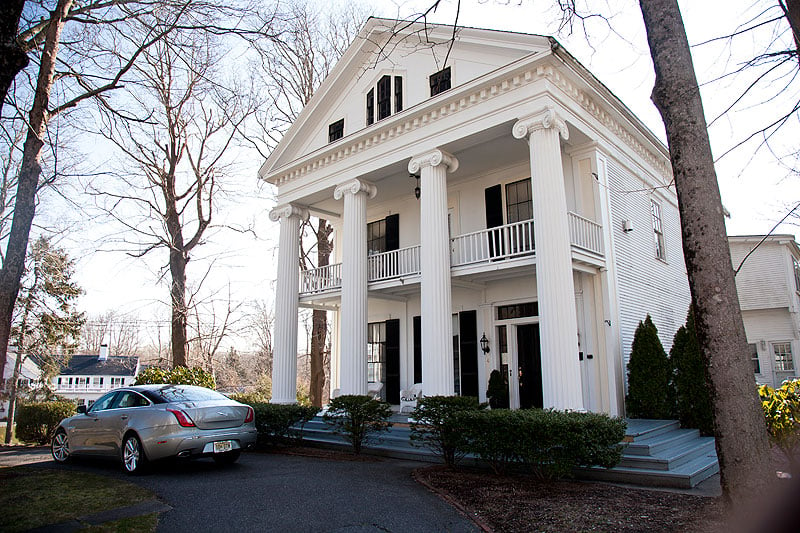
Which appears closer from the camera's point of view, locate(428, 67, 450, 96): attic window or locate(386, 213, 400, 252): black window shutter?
locate(428, 67, 450, 96): attic window

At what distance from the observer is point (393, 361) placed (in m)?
15.6

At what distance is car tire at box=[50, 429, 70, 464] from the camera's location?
30.3 ft

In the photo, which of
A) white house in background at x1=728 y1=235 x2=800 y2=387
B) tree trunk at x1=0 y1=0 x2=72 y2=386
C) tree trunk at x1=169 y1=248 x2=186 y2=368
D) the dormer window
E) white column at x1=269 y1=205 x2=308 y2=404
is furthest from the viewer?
white house in background at x1=728 y1=235 x2=800 y2=387

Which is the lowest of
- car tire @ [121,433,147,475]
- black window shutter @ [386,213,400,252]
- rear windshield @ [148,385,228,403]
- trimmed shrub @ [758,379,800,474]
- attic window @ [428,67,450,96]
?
car tire @ [121,433,147,475]

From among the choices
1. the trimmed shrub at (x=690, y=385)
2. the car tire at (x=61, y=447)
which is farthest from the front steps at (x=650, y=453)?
the car tire at (x=61, y=447)

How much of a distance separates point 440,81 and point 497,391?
24.8 ft

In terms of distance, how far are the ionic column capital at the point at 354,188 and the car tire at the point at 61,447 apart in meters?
8.34

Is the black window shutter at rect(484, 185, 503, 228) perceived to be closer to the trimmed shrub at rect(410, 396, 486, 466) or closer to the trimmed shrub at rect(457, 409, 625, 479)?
the trimmed shrub at rect(410, 396, 486, 466)

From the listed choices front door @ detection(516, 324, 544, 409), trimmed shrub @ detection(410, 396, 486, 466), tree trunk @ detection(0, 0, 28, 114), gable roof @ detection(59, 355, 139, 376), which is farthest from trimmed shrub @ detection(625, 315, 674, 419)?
gable roof @ detection(59, 355, 139, 376)

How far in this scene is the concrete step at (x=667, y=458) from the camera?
24.1 ft

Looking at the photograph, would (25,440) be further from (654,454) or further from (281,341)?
(654,454)

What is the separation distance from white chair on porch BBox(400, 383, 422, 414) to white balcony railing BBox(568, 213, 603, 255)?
19.2 ft

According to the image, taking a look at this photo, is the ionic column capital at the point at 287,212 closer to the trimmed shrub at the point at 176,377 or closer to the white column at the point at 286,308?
the white column at the point at 286,308

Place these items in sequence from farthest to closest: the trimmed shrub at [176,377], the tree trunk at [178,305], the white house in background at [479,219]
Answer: the tree trunk at [178,305], the trimmed shrub at [176,377], the white house in background at [479,219]
